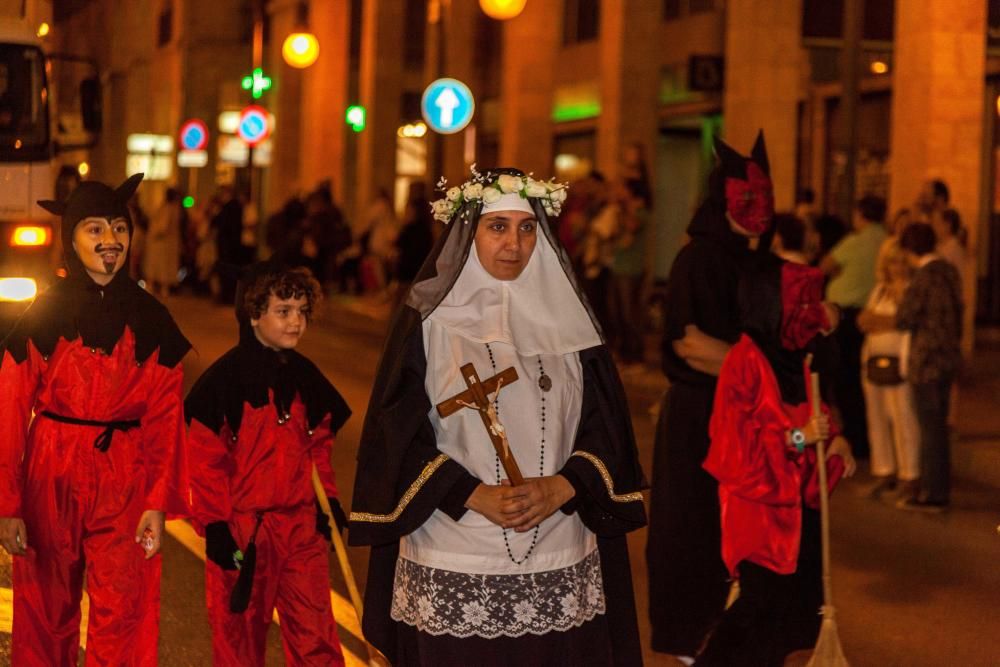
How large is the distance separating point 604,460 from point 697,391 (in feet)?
6.68

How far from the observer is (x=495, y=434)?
169 inches

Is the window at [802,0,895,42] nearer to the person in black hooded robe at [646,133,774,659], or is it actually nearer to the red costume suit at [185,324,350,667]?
the person in black hooded robe at [646,133,774,659]

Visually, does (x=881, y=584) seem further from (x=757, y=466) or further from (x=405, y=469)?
(x=405, y=469)

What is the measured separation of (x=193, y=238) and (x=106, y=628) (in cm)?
2981

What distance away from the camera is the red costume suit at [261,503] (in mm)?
5711

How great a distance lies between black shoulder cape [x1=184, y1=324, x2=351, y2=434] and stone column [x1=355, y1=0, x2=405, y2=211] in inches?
1176

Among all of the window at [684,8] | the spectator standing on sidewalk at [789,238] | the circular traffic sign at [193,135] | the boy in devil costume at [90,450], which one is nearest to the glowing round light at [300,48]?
the circular traffic sign at [193,135]

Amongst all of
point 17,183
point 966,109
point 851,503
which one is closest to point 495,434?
point 851,503

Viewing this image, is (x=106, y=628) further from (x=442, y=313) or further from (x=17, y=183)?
(x=17, y=183)

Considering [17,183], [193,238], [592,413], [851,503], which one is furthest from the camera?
[193,238]

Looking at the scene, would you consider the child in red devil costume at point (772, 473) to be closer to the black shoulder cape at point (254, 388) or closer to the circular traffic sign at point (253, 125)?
the black shoulder cape at point (254, 388)

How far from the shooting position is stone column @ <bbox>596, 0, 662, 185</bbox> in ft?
81.1

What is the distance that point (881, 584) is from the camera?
886cm

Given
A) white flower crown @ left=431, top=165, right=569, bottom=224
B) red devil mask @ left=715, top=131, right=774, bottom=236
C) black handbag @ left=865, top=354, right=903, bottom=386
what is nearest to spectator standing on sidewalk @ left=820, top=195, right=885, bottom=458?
black handbag @ left=865, top=354, right=903, bottom=386
